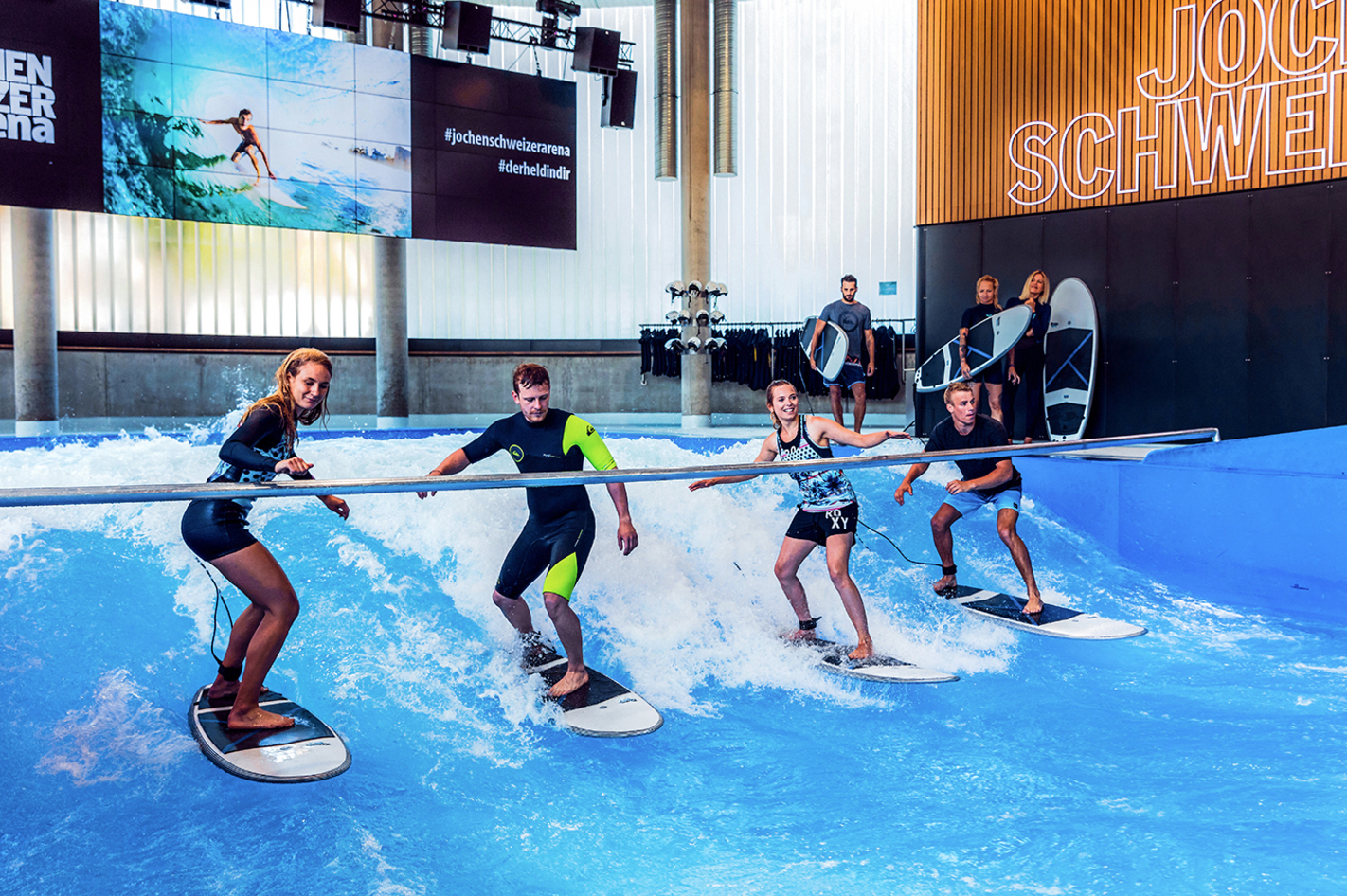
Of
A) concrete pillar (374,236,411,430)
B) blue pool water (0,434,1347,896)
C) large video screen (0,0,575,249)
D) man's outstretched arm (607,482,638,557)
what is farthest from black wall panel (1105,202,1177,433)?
concrete pillar (374,236,411,430)

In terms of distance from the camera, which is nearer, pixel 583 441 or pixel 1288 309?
pixel 583 441

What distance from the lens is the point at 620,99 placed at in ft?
44.6

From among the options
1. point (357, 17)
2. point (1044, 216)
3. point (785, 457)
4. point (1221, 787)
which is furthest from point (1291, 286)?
point (357, 17)

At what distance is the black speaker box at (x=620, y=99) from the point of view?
1354 cm

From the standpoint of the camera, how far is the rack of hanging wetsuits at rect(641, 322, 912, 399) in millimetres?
14961

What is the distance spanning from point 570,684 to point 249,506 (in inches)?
62.3

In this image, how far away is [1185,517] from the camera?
6664mm

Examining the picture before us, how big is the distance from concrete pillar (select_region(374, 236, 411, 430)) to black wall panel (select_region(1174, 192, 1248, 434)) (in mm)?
Result: 10706

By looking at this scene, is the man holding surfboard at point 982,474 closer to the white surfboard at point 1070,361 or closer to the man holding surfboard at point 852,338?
the man holding surfboard at point 852,338

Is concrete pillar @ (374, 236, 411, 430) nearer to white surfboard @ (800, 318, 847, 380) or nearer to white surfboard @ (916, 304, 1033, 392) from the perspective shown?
white surfboard @ (800, 318, 847, 380)

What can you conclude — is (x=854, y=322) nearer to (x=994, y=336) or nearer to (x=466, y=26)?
(x=994, y=336)

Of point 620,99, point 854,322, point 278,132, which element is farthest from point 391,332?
point 854,322

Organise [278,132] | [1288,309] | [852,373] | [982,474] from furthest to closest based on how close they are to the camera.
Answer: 1. [278,132]
2. [852,373]
3. [1288,309]
4. [982,474]

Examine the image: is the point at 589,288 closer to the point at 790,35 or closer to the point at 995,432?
the point at 790,35
